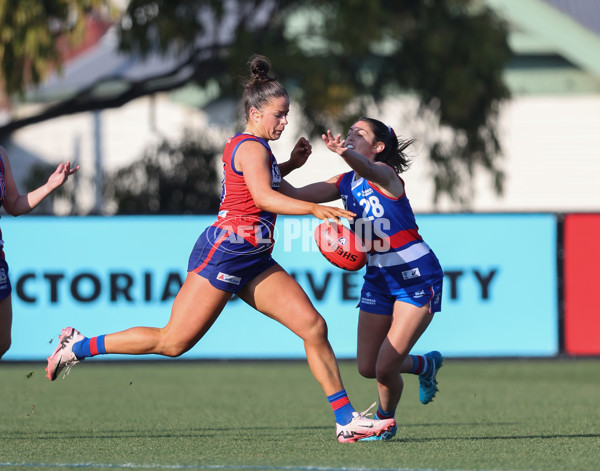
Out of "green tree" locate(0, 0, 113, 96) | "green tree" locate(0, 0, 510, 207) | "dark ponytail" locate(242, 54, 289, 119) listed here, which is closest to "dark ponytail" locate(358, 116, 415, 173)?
"dark ponytail" locate(242, 54, 289, 119)

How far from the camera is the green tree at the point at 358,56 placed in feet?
53.4

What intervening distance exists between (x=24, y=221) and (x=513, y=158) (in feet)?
45.3

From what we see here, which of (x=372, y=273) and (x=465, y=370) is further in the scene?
(x=465, y=370)

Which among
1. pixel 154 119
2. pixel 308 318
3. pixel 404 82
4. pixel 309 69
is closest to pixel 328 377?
pixel 308 318

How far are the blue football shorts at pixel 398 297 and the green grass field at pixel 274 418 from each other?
81 centimetres

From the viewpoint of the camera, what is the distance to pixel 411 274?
268 inches

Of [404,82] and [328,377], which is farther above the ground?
[404,82]

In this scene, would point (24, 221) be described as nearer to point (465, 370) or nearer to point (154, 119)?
point (465, 370)

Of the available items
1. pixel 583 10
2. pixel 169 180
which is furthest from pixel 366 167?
pixel 583 10

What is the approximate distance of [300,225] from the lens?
12.2 metres

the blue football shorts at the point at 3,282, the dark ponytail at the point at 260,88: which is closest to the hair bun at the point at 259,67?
the dark ponytail at the point at 260,88

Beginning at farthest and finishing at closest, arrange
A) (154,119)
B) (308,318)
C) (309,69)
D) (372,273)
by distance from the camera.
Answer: (154,119)
(309,69)
(372,273)
(308,318)

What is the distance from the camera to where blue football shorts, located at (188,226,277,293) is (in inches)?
251

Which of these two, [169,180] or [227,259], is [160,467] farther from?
[169,180]
